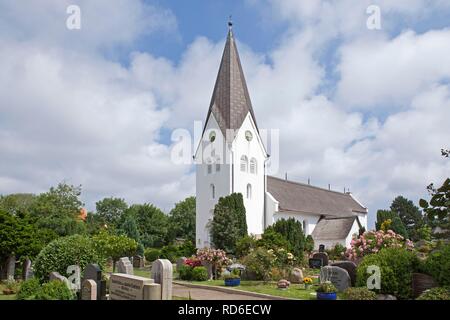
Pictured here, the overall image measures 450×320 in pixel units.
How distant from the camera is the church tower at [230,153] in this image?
40000 mm

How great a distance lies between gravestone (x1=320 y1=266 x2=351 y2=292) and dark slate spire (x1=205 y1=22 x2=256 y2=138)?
2516 centimetres

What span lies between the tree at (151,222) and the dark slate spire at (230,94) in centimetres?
2792

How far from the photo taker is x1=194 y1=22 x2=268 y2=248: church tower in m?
40.0

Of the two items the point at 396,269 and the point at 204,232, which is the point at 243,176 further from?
the point at 396,269

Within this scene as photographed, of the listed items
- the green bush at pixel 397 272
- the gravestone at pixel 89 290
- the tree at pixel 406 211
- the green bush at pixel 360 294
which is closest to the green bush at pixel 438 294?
the green bush at pixel 360 294

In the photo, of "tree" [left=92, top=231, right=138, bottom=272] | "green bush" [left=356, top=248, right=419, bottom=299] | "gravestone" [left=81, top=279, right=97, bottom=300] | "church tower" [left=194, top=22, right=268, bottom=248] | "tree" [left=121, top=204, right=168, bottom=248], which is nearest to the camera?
"gravestone" [left=81, top=279, right=97, bottom=300]

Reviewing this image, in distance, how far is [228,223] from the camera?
3566 centimetres

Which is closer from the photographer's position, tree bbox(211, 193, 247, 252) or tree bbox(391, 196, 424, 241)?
tree bbox(211, 193, 247, 252)

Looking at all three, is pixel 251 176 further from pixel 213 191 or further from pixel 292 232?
pixel 292 232

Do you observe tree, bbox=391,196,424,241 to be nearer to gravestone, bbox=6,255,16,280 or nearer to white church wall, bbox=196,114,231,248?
white church wall, bbox=196,114,231,248

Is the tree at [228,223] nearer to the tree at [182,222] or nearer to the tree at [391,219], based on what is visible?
the tree at [391,219]

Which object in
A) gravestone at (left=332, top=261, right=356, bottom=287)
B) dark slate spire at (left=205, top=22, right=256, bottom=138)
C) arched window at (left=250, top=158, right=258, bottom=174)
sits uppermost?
→ dark slate spire at (left=205, top=22, right=256, bottom=138)

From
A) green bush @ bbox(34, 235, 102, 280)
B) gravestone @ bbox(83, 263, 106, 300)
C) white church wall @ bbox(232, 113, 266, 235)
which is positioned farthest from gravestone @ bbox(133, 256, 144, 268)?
gravestone @ bbox(83, 263, 106, 300)

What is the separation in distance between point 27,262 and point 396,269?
15966mm
